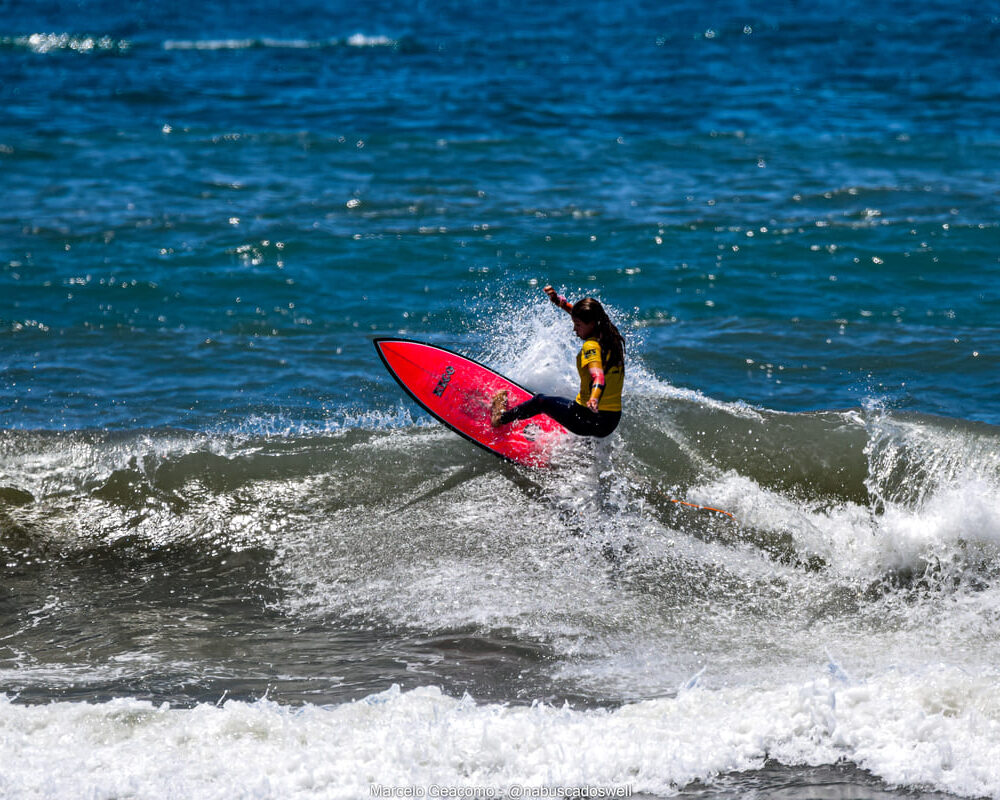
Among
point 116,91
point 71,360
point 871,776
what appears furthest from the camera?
point 116,91

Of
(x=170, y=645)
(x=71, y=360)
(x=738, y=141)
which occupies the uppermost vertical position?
(x=738, y=141)

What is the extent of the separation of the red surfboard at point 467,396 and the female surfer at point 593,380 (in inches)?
19.9

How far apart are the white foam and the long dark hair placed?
2844 mm

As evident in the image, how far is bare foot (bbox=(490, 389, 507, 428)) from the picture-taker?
9.11 metres

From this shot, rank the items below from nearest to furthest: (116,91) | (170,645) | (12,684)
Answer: (12,684) → (170,645) → (116,91)

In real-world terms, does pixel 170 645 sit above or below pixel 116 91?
below

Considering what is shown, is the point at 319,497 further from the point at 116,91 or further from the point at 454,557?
the point at 116,91

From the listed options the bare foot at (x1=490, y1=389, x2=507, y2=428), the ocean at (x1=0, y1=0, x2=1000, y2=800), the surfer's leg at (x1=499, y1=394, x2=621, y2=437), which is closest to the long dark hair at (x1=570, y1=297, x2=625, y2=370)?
the surfer's leg at (x1=499, y1=394, x2=621, y2=437)

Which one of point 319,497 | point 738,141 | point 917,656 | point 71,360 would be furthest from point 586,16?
point 917,656

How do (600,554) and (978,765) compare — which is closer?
(978,765)

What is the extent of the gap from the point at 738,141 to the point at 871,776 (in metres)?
16.8

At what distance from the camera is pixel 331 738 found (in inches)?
218

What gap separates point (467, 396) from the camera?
9383mm

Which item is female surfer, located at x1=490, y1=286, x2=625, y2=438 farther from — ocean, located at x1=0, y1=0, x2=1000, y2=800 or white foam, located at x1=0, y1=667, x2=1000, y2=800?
white foam, located at x1=0, y1=667, x2=1000, y2=800
